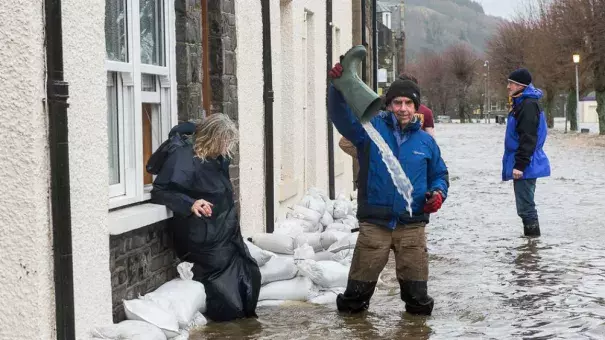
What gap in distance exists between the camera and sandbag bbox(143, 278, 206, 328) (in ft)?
22.5

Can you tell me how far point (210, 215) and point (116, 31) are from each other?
4.47ft

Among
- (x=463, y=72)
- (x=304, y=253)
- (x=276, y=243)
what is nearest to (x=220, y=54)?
(x=276, y=243)

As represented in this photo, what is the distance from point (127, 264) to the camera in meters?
6.90

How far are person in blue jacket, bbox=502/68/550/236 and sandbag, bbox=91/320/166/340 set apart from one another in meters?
6.26

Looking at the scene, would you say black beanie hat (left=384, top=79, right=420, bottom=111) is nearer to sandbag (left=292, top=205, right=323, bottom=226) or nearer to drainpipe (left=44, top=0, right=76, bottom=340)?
drainpipe (left=44, top=0, right=76, bottom=340)

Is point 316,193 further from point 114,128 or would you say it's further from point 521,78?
point 114,128

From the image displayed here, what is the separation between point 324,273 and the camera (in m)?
8.34

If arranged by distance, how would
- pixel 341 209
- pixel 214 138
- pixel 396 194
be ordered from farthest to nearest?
pixel 341 209
pixel 396 194
pixel 214 138

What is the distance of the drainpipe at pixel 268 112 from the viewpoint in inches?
435

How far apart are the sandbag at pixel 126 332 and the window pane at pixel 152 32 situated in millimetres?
2161

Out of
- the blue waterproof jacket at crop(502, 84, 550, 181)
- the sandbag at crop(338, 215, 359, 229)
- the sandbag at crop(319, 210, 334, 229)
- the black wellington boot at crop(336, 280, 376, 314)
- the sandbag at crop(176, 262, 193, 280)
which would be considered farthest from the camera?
the sandbag at crop(338, 215, 359, 229)

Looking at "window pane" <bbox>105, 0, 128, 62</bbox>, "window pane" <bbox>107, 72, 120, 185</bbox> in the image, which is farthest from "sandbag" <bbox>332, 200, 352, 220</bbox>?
"window pane" <bbox>105, 0, 128, 62</bbox>

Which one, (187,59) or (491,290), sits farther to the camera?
(491,290)

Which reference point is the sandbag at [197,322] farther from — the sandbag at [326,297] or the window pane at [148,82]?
the window pane at [148,82]
